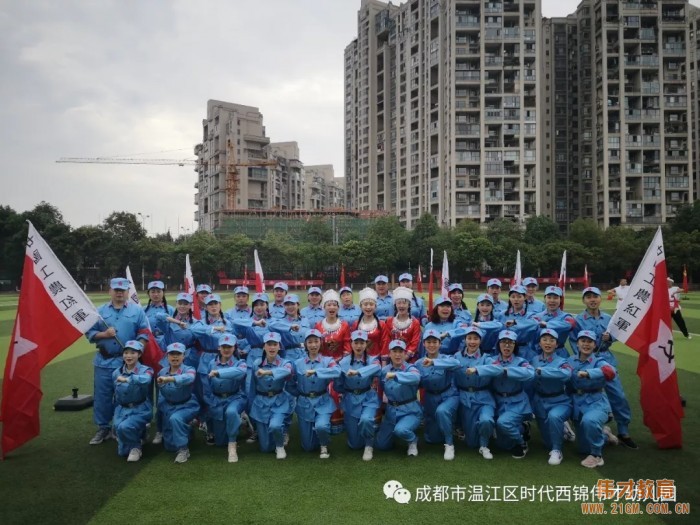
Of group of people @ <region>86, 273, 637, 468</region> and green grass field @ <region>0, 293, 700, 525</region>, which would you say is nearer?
green grass field @ <region>0, 293, 700, 525</region>

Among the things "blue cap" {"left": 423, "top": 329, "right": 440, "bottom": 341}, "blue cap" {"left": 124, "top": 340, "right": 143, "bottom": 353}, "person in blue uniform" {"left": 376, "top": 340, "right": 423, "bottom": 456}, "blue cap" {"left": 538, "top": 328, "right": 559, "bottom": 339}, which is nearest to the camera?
"person in blue uniform" {"left": 376, "top": 340, "right": 423, "bottom": 456}

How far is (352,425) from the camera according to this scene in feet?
21.9

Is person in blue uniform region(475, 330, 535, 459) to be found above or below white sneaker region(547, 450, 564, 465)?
above

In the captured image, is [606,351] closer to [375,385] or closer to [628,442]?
[628,442]

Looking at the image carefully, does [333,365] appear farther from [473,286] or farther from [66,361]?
[473,286]

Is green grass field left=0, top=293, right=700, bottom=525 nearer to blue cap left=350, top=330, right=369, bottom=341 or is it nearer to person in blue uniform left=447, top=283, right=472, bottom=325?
blue cap left=350, top=330, right=369, bottom=341

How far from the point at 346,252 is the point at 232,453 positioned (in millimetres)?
42811

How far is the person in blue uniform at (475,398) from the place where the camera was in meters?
6.43

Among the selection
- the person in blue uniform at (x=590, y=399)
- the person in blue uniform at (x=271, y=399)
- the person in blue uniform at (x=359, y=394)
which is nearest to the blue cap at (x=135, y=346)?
the person in blue uniform at (x=271, y=399)

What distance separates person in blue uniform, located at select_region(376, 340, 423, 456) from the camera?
6457 mm

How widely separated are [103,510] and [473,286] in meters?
48.3

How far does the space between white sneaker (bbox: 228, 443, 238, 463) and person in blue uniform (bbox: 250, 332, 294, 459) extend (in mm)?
368

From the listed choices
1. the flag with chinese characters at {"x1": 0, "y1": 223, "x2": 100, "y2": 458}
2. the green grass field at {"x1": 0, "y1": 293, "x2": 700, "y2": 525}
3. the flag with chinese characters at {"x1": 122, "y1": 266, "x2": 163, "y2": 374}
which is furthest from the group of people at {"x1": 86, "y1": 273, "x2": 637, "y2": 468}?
the flag with chinese characters at {"x1": 0, "y1": 223, "x2": 100, "y2": 458}

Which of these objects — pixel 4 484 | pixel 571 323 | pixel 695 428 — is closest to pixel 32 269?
pixel 4 484
